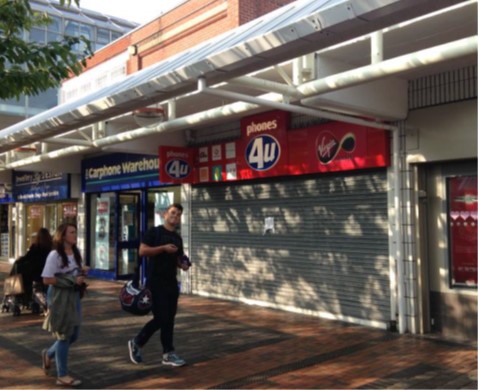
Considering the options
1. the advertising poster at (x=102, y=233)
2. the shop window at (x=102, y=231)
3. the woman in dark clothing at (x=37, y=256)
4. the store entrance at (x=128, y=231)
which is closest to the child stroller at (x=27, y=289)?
the woman in dark clothing at (x=37, y=256)

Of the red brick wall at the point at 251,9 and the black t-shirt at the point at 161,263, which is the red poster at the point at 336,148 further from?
the red brick wall at the point at 251,9

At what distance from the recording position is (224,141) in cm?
1019

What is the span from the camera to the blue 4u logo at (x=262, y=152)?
9062 mm

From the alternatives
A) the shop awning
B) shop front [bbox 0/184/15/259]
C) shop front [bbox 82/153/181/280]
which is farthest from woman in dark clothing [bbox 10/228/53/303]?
shop front [bbox 0/184/15/259]

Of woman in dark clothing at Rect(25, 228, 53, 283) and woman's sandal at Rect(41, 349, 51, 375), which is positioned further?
woman in dark clothing at Rect(25, 228, 53, 283)

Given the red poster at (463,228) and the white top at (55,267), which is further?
the red poster at (463,228)

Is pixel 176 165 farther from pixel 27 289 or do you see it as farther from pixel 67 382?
pixel 67 382

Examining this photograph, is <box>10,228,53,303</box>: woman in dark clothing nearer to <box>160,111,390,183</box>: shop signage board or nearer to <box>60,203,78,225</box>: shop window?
<box>160,111,390,183</box>: shop signage board

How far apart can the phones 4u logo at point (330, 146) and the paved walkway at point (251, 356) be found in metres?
2.46

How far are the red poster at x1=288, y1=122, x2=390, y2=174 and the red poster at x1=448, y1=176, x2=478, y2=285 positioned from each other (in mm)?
1004

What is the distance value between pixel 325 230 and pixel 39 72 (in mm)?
4662

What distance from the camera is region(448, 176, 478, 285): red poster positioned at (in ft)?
22.1

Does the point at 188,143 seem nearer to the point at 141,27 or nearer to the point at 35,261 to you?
the point at 35,261

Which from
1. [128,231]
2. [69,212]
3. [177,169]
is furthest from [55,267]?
[69,212]
